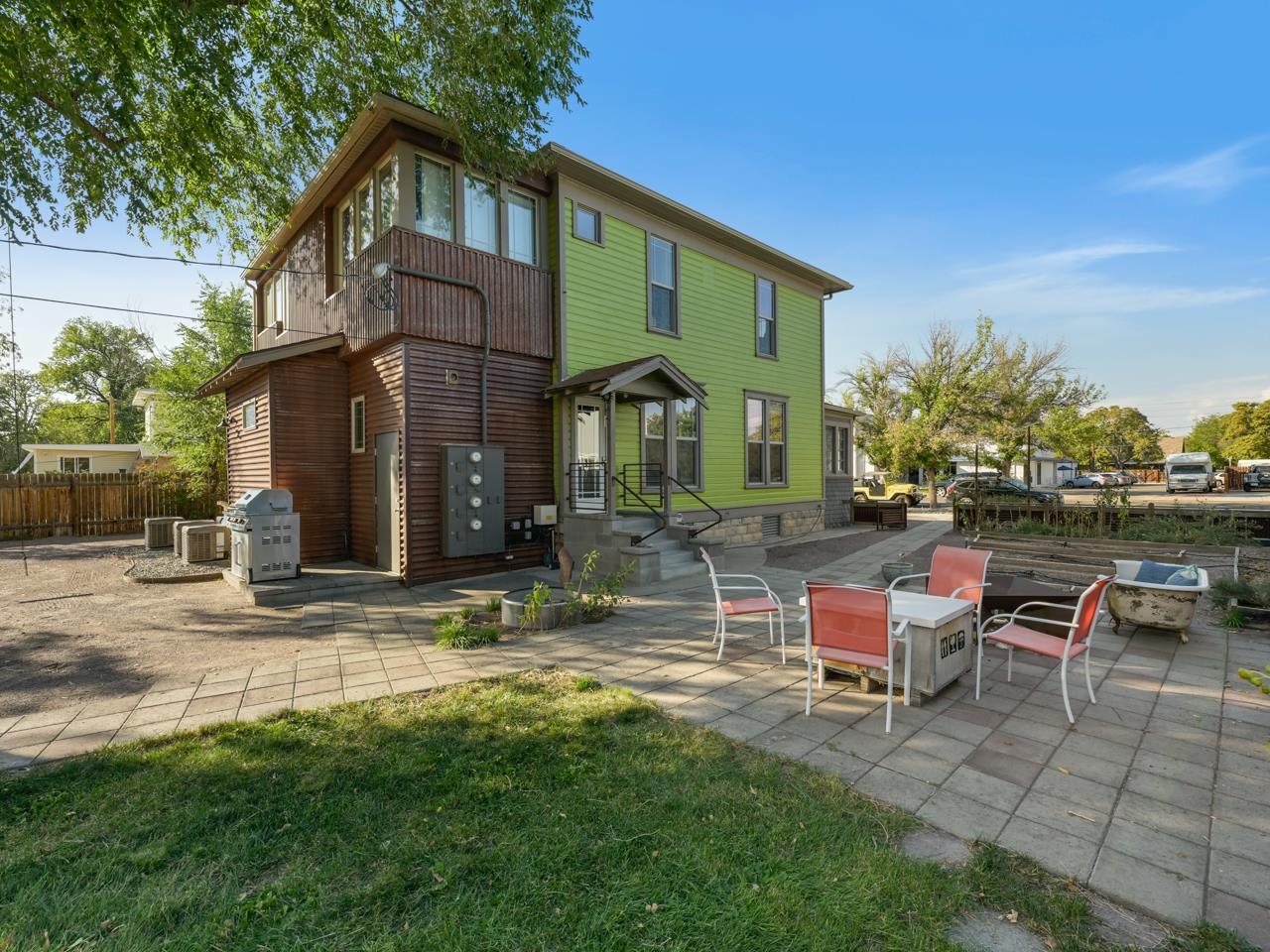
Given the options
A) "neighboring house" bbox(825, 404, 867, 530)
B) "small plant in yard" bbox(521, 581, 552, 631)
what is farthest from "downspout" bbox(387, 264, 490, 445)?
"neighboring house" bbox(825, 404, 867, 530)

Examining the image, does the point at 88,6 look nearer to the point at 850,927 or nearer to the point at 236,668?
the point at 236,668

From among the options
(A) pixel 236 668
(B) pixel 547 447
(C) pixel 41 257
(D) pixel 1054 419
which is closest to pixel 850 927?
(A) pixel 236 668

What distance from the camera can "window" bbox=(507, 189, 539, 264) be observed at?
32.3ft

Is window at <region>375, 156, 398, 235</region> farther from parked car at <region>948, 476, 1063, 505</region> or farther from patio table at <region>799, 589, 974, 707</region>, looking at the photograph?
parked car at <region>948, 476, 1063, 505</region>

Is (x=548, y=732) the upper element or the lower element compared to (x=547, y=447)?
lower

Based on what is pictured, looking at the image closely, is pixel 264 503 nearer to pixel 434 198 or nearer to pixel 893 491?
pixel 434 198

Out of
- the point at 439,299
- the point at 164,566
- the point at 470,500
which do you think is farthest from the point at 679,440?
the point at 164,566

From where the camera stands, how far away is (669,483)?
10.6 metres

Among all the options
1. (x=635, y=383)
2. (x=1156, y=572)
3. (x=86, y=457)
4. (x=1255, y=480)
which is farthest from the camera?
(x=1255, y=480)

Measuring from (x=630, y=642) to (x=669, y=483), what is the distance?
5121 millimetres

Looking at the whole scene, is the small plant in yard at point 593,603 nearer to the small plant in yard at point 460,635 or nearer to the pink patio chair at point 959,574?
the small plant in yard at point 460,635

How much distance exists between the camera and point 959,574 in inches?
206

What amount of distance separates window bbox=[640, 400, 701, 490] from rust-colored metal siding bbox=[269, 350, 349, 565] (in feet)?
19.0

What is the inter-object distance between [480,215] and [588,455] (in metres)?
4.70
